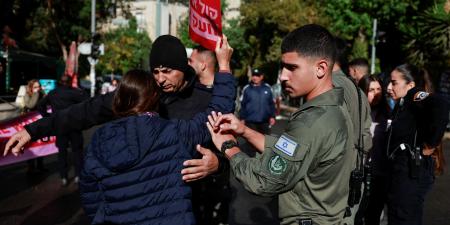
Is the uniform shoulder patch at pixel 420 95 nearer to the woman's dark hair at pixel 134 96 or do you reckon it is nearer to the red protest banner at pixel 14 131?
the woman's dark hair at pixel 134 96

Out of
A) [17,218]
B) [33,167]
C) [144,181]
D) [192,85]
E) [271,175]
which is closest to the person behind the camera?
[271,175]

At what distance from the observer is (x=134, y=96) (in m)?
2.52

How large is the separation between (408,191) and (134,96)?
2.48 meters

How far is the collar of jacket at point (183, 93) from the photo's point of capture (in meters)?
3.29

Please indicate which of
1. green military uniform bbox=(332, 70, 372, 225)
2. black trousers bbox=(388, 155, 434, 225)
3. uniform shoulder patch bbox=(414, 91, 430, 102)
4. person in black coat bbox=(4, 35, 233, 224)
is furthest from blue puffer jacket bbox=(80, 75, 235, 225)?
uniform shoulder patch bbox=(414, 91, 430, 102)

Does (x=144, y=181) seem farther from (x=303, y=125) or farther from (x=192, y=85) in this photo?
(x=192, y=85)

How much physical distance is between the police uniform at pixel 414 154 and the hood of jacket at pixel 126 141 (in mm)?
2345

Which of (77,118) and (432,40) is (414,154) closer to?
(77,118)

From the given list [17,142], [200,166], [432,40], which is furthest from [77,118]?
[432,40]

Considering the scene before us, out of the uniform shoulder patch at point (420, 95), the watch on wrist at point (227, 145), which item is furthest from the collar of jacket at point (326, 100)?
the uniform shoulder patch at point (420, 95)

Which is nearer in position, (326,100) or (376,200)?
(326,100)

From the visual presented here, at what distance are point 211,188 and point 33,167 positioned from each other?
616 centimetres

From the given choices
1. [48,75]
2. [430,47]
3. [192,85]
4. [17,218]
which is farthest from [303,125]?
[48,75]

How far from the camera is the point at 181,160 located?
8.31 feet
